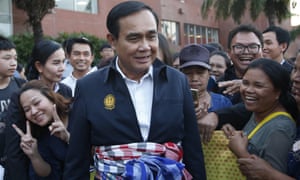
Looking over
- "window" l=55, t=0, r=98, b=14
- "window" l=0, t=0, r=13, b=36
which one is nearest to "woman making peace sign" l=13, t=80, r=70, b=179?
"window" l=0, t=0, r=13, b=36

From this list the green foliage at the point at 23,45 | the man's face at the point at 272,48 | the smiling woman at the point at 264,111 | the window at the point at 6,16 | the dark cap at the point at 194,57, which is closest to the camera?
the smiling woman at the point at 264,111

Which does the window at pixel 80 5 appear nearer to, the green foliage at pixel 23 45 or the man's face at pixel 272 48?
the green foliage at pixel 23 45

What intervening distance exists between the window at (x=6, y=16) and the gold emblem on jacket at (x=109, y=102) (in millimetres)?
16897

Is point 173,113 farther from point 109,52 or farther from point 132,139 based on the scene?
point 109,52

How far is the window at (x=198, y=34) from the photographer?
31.3 metres

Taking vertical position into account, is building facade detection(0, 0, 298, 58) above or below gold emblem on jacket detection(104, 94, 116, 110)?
above

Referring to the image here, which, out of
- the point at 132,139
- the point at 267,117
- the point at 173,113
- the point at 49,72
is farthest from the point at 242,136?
the point at 49,72

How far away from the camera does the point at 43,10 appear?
17094 millimetres

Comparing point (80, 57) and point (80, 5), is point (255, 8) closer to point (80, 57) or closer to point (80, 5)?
point (80, 5)

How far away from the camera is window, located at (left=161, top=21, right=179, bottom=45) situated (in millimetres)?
28780

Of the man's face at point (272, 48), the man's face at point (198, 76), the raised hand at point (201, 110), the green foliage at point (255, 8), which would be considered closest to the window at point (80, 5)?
the green foliage at point (255, 8)

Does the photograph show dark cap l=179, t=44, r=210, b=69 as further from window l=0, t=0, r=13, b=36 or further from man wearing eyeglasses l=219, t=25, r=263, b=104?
window l=0, t=0, r=13, b=36

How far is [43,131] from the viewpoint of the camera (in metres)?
3.15

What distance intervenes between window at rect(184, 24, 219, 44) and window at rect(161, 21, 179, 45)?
110 centimetres
